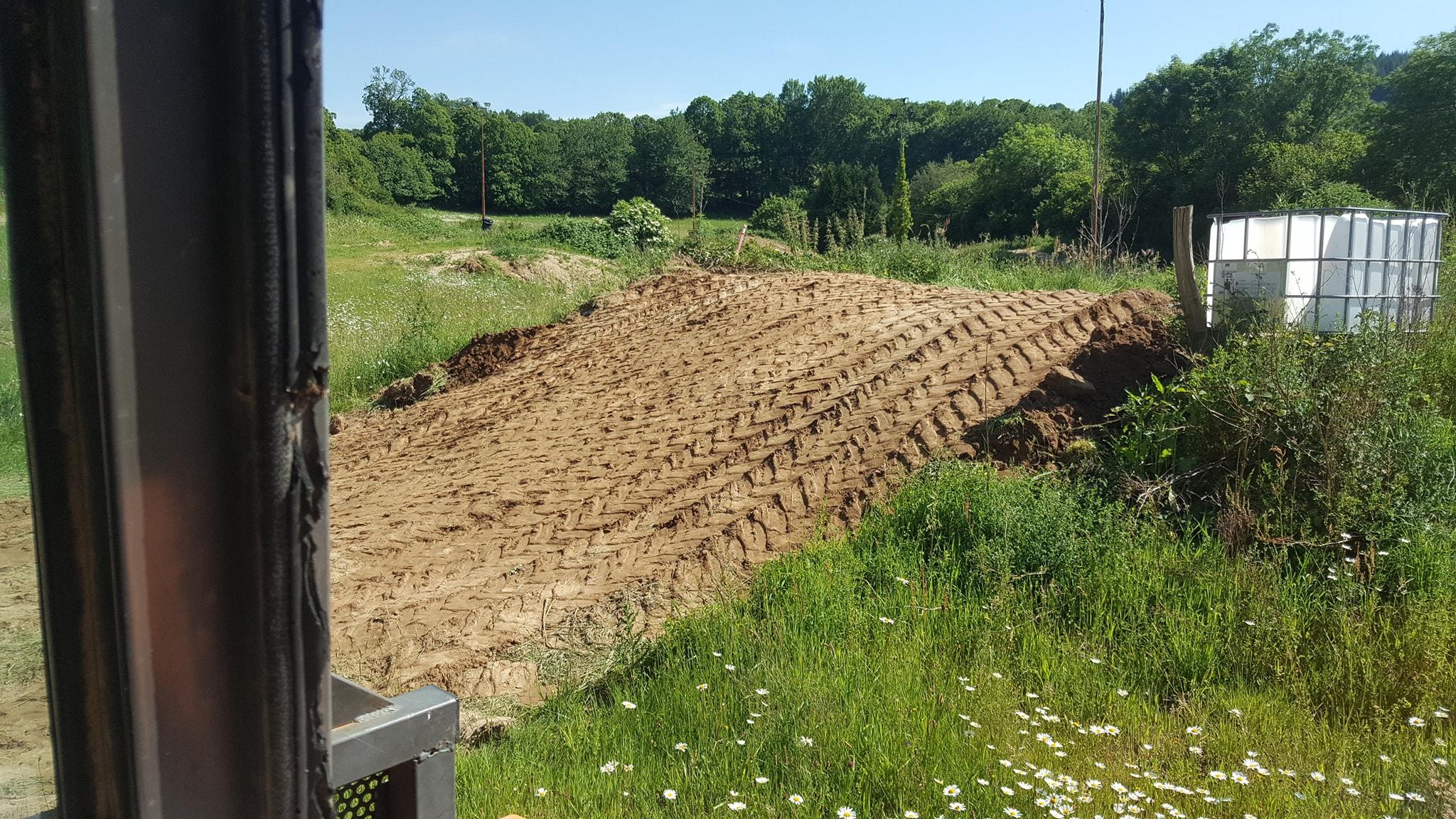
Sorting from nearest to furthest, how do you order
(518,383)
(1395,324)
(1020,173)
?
(1395,324) → (518,383) → (1020,173)

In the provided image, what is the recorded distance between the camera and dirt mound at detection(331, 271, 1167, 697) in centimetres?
579

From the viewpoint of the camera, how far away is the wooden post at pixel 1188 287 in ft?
23.5

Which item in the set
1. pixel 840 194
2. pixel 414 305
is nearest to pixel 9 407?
pixel 414 305

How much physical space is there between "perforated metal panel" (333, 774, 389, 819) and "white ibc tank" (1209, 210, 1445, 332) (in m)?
6.95

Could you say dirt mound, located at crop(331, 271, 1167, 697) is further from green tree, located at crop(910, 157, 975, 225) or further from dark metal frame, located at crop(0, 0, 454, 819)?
green tree, located at crop(910, 157, 975, 225)

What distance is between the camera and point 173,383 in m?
0.90

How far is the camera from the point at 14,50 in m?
0.85

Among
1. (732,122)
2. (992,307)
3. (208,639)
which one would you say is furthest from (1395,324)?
(732,122)

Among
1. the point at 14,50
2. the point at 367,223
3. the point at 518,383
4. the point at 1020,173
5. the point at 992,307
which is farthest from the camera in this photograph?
the point at 1020,173

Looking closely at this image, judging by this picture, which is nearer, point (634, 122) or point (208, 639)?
point (208, 639)

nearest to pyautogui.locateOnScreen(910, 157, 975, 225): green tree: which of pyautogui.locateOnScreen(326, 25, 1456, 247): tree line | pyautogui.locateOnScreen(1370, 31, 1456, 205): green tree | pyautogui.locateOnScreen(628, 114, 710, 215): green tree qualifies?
pyautogui.locateOnScreen(326, 25, 1456, 247): tree line

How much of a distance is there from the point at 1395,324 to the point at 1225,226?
1.43 metres

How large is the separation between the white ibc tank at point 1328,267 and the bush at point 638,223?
25399 mm

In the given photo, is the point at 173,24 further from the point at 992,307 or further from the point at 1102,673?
the point at 992,307
